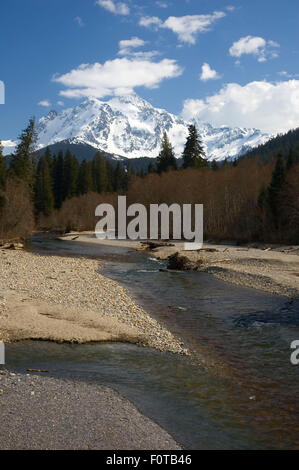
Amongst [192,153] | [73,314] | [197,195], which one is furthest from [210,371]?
[192,153]

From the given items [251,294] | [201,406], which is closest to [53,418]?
[201,406]

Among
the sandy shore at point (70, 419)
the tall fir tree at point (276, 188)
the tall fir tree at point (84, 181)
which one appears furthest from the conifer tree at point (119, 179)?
the sandy shore at point (70, 419)

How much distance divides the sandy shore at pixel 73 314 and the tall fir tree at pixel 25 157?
40.6 m

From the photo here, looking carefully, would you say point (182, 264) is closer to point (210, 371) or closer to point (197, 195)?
point (210, 371)

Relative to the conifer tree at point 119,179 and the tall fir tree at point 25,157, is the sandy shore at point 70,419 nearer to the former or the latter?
the tall fir tree at point 25,157

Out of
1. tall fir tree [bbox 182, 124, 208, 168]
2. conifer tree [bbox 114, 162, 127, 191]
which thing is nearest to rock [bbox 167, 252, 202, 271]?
tall fir tree [bbox 182, 124, 208, 168]

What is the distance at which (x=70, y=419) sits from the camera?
7.29 metres

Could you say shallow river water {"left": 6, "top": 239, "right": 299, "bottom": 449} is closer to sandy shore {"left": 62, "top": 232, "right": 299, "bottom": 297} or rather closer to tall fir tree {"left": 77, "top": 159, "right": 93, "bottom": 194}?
sandy shore {"left": 62, "top": 232, "right": 299, "bottom": 297}

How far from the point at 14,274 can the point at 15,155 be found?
42339mm

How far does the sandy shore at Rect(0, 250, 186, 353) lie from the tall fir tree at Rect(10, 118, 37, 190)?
1600 inches

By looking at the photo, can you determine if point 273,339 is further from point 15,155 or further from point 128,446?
point 15,155

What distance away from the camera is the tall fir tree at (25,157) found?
5884cm

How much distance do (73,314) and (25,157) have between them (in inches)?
1978

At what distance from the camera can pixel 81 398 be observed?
328 inches
